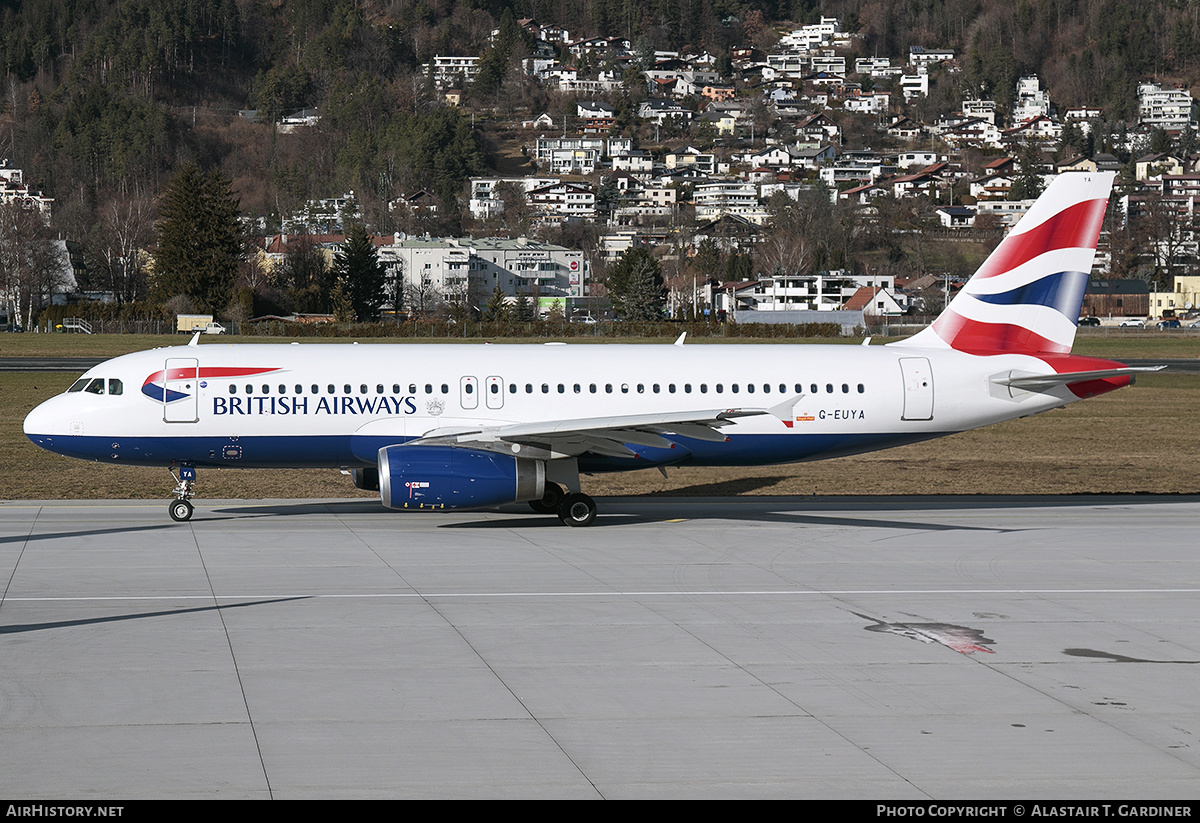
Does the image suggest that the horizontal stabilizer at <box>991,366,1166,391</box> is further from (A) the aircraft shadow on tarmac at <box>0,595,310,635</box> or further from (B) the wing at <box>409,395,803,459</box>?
(A) the aircraft shadow on tarmac at <box>0,595,310,635</box>

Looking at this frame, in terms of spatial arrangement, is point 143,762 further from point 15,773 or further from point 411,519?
point 411,519

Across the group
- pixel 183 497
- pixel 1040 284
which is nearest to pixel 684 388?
pixel 1040 284

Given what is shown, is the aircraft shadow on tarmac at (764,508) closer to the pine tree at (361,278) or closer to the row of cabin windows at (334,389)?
the row of cabin windows at (334,389)

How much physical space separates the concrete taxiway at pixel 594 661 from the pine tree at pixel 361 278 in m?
115

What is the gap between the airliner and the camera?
25.3m

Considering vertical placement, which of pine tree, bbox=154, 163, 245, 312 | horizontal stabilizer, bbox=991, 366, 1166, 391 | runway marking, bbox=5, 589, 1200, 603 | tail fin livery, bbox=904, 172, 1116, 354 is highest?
pine tree, bbox=154, 163, 245, 312

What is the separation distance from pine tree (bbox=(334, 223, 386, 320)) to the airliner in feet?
373

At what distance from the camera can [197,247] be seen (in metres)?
128

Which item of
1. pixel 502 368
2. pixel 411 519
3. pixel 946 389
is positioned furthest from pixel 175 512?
pixel 946 389

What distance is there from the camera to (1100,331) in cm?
14075

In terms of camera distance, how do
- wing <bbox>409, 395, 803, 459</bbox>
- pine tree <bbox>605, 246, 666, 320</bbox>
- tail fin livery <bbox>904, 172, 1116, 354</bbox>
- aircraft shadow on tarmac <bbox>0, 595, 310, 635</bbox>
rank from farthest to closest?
pine tree <bbox>605, 246, 666, 320</bbox>, tail fin livery <bbox>904, 172, 1116, 354</bbox>, wing <bbox>409, 395, 803, 459</bbox>, aircraft shadow on tarmac <bbox>0, 595, 310, 635</bbox>

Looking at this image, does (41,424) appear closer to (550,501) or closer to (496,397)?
(496,397)

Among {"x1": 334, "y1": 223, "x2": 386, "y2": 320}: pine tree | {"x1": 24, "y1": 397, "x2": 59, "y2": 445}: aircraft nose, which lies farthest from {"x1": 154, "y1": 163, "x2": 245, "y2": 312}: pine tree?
{"x1": 24, "y1": 397, "x2": 59, "y2": 445}: aircraft nose

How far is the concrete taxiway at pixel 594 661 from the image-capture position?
444 inches
